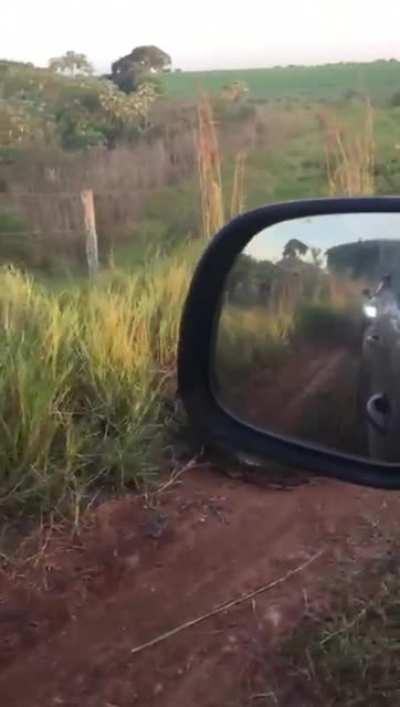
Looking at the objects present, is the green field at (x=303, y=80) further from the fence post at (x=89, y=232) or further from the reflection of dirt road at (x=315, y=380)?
the reflection of dirt road at (x=315, y=380)

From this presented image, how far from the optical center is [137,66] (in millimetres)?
19500

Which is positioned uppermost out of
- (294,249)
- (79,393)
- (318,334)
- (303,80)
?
(294,249)

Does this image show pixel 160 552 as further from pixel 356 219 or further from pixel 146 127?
pixel 146 127

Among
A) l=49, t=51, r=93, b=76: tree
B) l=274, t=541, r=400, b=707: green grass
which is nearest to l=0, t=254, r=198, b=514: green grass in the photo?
l=274, t=541, r=400, b=707: green grass

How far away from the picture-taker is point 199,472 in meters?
4.48

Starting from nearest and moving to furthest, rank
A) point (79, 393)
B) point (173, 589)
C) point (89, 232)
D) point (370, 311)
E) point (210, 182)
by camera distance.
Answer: point (370, 311) < point (173, 589) < point (79, 393) < point (210, 182) < point (89, 232)

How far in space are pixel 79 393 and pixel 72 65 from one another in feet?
46.4

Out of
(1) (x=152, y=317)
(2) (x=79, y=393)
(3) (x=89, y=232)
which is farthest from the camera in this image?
(3) (x=89, y=232)

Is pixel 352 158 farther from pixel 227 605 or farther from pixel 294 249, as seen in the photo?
pixel 294 249

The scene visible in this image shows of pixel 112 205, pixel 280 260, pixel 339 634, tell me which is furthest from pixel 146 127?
pixel 280 260

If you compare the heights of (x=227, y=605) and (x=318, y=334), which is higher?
(x=318, y=334)

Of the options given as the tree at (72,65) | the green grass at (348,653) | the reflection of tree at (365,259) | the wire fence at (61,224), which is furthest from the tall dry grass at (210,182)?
the tree at (72,65)

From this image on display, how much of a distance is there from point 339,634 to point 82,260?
587cm

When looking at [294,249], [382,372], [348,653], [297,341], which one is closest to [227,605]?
[348,653]
